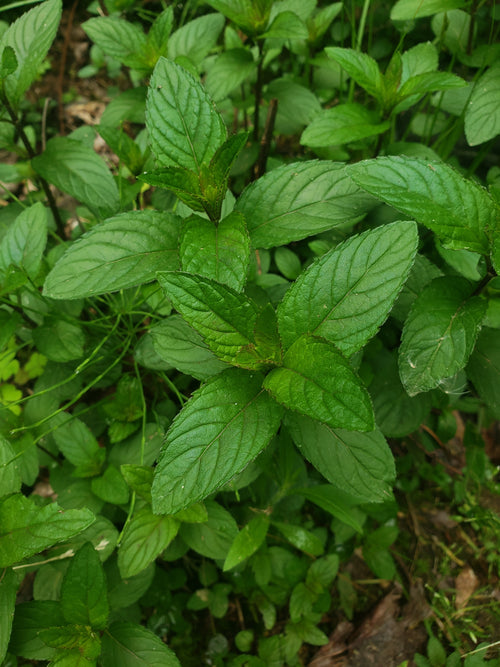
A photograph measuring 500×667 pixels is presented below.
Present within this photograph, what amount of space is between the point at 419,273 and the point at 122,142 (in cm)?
108

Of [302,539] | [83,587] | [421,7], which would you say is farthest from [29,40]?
[302,539]

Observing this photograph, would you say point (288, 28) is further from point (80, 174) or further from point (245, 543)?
point (245, 543)

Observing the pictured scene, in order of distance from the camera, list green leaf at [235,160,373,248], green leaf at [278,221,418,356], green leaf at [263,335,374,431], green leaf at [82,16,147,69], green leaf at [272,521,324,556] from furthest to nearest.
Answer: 1. green leaf at [82,16,147,69]
2. green leaf at [272,521,324,556]
3. green leaf at [235,160,373,248]
4. green leaf at [278,221,418,356]
5. green leaf at [263,335,374,431]

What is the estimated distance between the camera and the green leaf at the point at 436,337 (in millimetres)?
1044

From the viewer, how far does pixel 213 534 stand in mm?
1405

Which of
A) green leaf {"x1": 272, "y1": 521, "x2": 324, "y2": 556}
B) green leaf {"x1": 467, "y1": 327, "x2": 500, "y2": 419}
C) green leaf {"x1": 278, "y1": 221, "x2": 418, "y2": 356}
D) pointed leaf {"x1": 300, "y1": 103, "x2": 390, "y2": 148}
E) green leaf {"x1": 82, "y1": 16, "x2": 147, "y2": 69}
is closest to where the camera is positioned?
green leaf {"x1": 278, "y1": 221, "x2": 418, "y2": 356}

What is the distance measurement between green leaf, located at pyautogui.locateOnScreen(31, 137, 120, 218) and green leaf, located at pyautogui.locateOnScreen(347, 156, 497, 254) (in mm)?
857

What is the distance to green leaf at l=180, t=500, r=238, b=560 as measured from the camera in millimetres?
1392

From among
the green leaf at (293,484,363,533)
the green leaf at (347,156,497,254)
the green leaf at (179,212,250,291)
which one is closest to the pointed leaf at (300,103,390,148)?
the green leaf at (347,156,497,254)

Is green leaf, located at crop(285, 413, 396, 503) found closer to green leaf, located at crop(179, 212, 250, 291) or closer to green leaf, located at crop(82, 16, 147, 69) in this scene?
green leaf, located at crop(179, 212, 250, 291)

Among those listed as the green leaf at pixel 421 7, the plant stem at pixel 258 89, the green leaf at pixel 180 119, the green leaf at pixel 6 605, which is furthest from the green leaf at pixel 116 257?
the green leaf at pixel 421 7

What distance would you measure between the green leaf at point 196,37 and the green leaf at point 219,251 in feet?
3.26

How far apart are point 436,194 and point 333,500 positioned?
3.28ft

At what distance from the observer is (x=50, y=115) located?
290 cm
